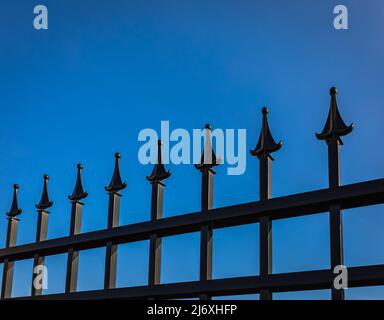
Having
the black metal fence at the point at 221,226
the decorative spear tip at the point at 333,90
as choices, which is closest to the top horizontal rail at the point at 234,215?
the black metal fence at the point at 221,226

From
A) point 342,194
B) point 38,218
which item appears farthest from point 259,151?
point 38,218

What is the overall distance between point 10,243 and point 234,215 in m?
2.72

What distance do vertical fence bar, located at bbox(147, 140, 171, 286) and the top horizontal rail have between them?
75 millimetres

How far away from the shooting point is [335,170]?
4457 millimetres

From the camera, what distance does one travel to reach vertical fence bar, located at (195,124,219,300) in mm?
4891

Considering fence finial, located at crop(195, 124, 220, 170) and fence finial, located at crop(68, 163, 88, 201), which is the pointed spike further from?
fence finial, located at crop(195, 124, 220, 170)

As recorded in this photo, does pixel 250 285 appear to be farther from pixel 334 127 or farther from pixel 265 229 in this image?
pixel 334 127

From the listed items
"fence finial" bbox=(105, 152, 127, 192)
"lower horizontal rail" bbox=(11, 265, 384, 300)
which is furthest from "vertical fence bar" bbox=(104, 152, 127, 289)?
"lower horizontal rail" bbox=(11, 265, 384, 300)

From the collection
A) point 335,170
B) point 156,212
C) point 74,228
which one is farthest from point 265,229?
point 74,228

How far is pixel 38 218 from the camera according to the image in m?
6.18

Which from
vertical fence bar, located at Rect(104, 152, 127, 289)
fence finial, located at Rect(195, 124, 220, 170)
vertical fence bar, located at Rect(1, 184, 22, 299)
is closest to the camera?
fence finial, located at Rect(195, 124, 220, 170)

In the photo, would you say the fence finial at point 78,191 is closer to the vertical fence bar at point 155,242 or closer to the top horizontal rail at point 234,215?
the top horizontal rail at point 234,215
